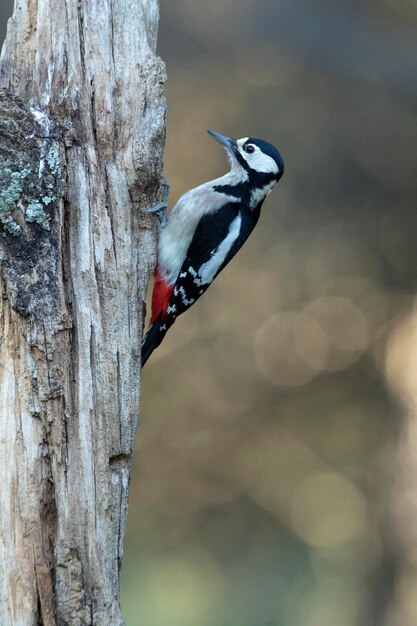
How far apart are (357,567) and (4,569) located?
3739 millimetres

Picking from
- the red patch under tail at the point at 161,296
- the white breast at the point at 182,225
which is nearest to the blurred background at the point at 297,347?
the white breast at the point at 182,225

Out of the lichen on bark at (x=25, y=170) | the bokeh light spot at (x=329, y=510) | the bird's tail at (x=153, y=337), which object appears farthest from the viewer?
the bokeh light spot at (x=329, y=510)

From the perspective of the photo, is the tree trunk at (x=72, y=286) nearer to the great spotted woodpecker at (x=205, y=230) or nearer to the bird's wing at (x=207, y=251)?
the great spotted woodpecker at (x=205, y=230)

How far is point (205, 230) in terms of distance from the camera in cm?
284

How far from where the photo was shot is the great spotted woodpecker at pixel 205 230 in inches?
105

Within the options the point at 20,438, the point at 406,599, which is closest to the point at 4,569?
the point at 20,438

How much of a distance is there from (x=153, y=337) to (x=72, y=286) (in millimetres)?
569

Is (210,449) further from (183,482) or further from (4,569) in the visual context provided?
(4,569)

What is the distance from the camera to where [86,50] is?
2.21 m

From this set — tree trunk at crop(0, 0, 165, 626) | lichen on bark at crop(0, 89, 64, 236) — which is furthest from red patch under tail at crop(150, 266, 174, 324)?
lichen on bark at crop(0, 89, 64, 236)

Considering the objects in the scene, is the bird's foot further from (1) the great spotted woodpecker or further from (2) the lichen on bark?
(2) the lichen on bark

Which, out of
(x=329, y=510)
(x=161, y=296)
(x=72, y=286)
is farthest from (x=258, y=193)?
(x=329, y=510)

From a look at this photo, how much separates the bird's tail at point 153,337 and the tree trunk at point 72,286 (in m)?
0.31

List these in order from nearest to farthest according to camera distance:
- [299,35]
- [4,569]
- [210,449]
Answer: [4,569]
[299,35]
[210,449]
